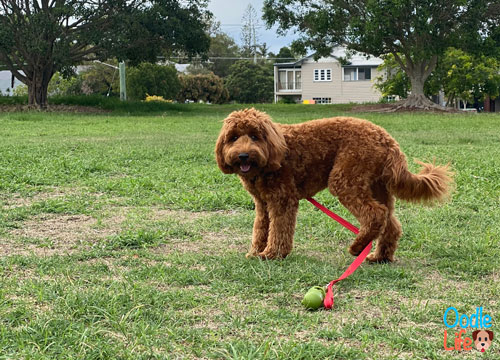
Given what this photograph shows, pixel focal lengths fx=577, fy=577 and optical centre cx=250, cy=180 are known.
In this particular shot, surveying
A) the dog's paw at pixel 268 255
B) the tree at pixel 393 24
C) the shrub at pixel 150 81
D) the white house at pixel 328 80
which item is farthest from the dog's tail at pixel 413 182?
the white house at pixel 328 80

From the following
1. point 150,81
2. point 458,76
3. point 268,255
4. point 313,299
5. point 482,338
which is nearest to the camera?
point 482,338

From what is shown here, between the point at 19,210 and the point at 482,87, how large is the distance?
38593 mm

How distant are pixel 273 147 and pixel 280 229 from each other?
69cm

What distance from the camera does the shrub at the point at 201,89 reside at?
4969 cm

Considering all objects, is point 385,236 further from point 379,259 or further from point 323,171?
point 323,171

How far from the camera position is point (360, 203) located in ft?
14.7

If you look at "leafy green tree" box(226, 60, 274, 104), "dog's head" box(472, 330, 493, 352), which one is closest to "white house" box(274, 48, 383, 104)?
"leafy green tree" box(226, 60, 274, 104)

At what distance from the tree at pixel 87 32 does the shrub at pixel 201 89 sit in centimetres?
2306

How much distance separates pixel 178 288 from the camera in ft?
13.1

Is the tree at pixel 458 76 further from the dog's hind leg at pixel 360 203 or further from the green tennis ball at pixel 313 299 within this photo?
Result: the green tennis ball at pixel 313 299

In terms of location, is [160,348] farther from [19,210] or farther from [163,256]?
[19,210]

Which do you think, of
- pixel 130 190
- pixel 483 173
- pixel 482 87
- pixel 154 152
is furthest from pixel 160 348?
pixel 482 87

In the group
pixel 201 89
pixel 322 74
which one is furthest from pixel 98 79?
pixel 322 74

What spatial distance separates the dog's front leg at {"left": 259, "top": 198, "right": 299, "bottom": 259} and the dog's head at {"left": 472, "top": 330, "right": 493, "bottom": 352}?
1.91m
